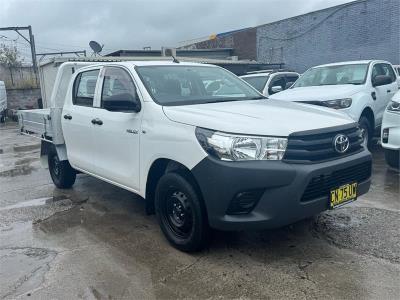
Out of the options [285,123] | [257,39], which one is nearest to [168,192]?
[285,123]

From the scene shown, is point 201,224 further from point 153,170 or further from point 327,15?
point 327,15

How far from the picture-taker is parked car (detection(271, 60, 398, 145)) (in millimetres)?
6988

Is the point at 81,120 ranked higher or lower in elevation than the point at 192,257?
higher

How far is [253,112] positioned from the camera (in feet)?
12.3

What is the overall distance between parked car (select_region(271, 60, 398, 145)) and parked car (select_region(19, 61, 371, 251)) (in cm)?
262

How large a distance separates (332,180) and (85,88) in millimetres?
3462

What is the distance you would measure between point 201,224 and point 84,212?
7.60ft

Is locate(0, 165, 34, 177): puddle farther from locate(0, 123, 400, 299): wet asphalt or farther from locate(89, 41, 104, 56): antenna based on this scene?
locate(89, 41, 104, 56): antenna

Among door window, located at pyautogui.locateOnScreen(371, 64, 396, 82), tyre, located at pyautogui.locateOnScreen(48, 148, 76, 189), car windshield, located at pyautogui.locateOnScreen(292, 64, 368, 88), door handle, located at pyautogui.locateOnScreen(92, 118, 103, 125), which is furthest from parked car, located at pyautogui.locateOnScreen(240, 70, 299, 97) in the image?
door handle, located at pyautogui.locateOnScreen(92, 118, 103, 125)

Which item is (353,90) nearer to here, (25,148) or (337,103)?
(337,103)

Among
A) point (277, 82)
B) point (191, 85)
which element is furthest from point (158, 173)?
point (277, 82)

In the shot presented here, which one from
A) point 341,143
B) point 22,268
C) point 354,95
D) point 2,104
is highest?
point 354,95

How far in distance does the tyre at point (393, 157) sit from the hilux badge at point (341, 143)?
3.20m

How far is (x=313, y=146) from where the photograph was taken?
335 centimetres
